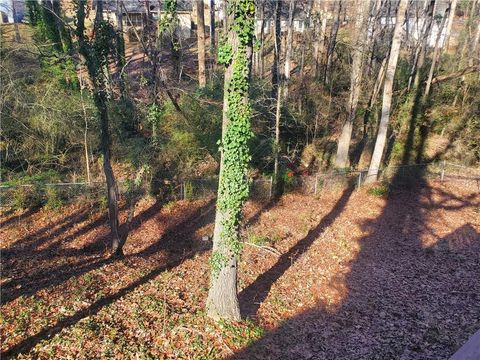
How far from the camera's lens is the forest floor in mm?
6836

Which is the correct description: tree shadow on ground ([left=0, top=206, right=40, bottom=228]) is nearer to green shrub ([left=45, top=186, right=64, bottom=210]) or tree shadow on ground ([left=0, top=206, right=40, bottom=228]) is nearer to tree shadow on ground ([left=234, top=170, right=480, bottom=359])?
green shrub ([left=45, top=186, right=64, bottom=210])

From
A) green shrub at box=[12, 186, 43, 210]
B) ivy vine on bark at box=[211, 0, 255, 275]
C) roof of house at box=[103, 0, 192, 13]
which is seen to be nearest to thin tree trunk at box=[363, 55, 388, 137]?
roof of house at box=[103, 0, 192, 13]

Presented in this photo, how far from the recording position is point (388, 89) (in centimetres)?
1505

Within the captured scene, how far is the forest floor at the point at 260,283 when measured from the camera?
6.84 m

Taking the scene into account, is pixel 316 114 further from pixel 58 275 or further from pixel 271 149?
pixel 58 275

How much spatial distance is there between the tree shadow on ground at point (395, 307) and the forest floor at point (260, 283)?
0.03m

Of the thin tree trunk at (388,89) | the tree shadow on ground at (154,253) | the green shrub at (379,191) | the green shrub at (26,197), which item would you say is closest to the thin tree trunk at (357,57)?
the thin tree trunk at (388,89)

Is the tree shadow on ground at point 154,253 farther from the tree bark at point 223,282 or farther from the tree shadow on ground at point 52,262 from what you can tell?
the tree bark at point 223,282

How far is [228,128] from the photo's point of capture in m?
6.32

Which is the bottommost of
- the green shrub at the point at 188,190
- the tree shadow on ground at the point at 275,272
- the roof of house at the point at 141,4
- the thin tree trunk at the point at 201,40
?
the tree shadow on ground at the point at 275,272

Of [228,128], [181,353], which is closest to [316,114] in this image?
[228,128]

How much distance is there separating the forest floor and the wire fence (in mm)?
543

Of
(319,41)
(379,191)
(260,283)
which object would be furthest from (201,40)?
(260,283)

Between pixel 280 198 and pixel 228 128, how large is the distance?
9874mm
